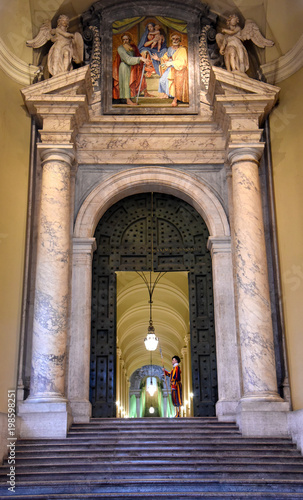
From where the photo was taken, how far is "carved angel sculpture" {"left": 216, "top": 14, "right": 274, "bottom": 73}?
12.0 meters

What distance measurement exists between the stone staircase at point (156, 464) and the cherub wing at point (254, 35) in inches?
284

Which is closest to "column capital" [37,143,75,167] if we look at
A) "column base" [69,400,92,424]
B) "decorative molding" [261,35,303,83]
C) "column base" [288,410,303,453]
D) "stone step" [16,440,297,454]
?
"decorative molding" [261,35,303,83]

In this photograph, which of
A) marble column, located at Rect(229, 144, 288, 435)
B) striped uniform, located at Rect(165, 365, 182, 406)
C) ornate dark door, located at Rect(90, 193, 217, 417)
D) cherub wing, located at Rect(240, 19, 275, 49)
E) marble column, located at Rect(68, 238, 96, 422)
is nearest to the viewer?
marble column, located at Rect(229, 144, 288, 435)

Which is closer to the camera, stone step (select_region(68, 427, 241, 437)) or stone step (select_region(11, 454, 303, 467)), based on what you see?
stone step (select_region(11, 454, 303, 467))

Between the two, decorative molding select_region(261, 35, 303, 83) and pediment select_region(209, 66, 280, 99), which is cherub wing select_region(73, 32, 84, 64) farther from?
decorative molding select_region(261, 35, 303, 83)

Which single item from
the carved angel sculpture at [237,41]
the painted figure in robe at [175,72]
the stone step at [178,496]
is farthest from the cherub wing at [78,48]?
the stone step at [178,496]

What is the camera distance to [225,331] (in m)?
11.1

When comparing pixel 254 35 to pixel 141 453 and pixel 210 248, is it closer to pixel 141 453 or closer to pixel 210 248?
pixel 210 248

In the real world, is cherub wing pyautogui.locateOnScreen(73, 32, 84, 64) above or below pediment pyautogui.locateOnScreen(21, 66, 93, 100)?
above

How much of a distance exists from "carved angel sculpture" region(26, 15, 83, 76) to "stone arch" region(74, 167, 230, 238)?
234 cm

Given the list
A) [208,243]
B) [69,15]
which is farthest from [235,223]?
[69,15]

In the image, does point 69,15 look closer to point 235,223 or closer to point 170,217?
point 170,217

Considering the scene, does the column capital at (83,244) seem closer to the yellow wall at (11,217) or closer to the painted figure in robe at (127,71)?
the yellow wall at (11,217)

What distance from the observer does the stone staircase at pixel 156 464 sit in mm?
7887
